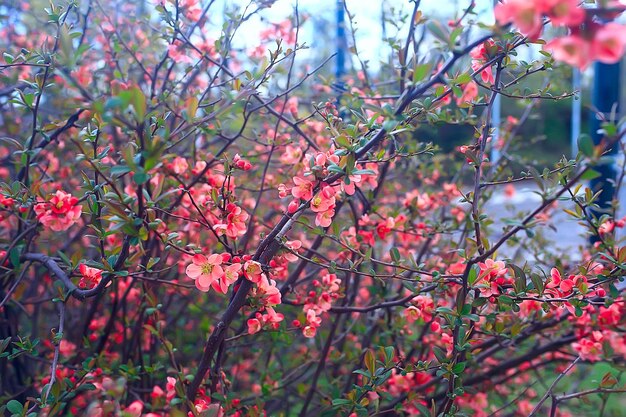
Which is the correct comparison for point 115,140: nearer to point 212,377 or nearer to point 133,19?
point 133,19

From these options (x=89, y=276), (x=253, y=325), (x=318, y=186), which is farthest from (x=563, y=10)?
(x=89, y=276)

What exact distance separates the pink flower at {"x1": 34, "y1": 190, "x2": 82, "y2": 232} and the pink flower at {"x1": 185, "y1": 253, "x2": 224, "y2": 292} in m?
0.37

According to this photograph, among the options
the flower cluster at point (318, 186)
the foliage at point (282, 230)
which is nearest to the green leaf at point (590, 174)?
the foliage at point (282, 230)

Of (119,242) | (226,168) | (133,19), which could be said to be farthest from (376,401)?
(133,19)

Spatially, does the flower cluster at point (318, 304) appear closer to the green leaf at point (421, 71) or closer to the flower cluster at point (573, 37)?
the green leaf at point (421, 71)

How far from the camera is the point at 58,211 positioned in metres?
1.39

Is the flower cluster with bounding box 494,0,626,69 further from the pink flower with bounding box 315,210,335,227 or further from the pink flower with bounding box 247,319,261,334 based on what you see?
the pink flower with bounding box 247,319,261,334

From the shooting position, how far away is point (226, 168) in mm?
1288

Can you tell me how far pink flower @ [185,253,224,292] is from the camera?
3.97ft

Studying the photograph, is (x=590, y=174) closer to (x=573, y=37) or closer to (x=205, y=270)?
(x=573, y=37)

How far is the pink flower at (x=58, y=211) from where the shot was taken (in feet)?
4.52

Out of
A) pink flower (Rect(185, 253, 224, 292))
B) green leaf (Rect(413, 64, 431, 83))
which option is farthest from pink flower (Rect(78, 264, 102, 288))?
green leaf (Rect(413, 64, 431, 83))

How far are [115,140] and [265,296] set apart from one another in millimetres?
1171

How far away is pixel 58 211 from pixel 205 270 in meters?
0.42
